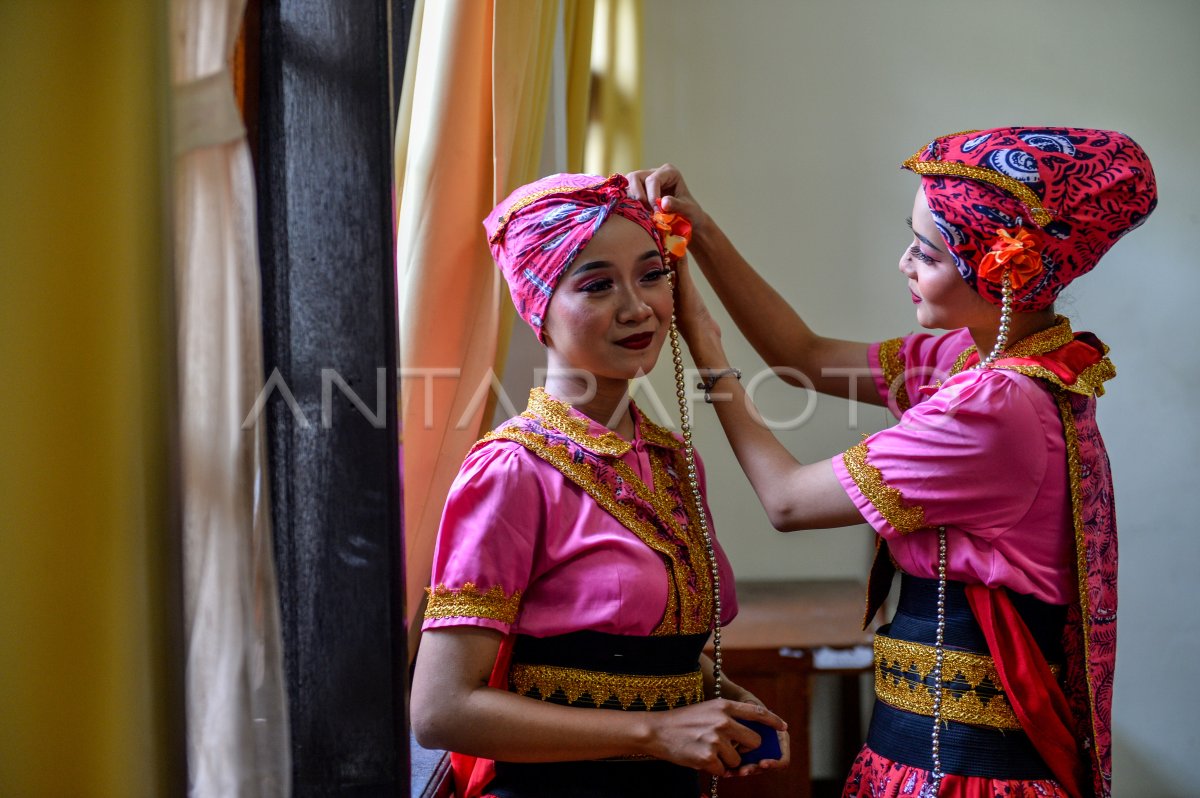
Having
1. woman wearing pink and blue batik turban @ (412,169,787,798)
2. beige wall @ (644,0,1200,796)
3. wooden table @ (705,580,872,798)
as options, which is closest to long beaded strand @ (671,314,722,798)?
woman wearing pink and blue batik turban @ (412,169,787,798)

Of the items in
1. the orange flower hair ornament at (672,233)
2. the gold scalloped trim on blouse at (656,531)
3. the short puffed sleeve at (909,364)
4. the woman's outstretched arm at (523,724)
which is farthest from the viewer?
the short puffed sleeve at (909,364)

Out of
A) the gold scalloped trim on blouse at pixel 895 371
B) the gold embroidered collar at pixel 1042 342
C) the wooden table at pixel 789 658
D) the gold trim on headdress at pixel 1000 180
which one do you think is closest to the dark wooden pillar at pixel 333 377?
the gold trim on headdress at pixel 1000 180

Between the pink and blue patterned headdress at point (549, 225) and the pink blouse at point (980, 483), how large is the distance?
→ 0.43m

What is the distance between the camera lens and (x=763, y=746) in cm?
111

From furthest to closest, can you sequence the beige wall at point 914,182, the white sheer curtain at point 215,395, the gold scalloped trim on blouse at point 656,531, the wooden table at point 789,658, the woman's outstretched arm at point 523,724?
1. the beige wall at point 914,182
2. the wooden table at point 789,658
3. the gold scalloped trim on blouse at point 656,531
4. the woman's outstretched arm at point 523,724
5. the white sheer curtain at point 215,395

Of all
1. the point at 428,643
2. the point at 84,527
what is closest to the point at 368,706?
the point at 428,643

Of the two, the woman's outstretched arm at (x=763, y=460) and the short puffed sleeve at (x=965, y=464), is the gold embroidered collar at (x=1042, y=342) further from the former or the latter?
the woman's outstretched arm at (x=763, y=460)

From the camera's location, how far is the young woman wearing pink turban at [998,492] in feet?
4.24

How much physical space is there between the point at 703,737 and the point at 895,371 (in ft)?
2.85

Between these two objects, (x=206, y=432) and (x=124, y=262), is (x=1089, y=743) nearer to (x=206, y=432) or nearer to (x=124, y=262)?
(x=206, y=432)

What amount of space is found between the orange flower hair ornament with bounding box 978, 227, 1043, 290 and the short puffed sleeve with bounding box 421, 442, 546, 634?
65 cm

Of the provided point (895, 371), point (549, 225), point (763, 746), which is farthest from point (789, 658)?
point (549, 225)

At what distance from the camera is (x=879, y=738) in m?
1.39

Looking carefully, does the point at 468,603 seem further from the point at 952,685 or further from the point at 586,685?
the point at 952,685
